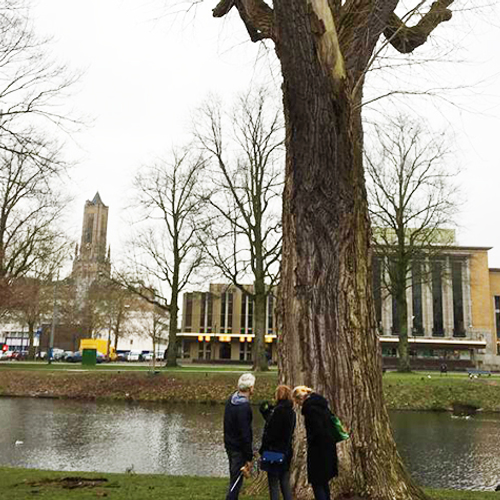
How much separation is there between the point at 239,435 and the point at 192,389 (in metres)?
20.9

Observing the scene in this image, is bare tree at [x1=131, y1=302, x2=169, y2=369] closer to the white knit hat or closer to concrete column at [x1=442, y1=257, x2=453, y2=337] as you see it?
concrete column at [x1=442, y1=257, x2=453, y2=337]

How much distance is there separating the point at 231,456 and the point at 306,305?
2.06m

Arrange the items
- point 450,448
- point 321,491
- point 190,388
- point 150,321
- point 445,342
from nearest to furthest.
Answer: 1. point 321,491
2. point 450,448
3. point 190,388
4. point 445,342
5. point 150,321

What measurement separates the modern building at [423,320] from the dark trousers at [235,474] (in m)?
55.6

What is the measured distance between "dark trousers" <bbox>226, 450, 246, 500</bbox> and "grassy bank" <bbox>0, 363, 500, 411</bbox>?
19319 millimetres

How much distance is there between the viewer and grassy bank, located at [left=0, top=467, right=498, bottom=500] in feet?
23.0

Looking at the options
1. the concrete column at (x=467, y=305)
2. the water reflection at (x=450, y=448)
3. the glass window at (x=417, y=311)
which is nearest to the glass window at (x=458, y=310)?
the concrete column at (x=467, y=305)

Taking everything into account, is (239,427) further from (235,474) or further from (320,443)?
(320,443)

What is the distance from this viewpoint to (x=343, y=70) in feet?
20.4

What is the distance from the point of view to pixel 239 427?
6.36m

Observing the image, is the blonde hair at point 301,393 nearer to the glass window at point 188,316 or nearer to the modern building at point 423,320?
the modern building at point 423,320

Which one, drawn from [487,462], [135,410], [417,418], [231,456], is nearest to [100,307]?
[135,410]

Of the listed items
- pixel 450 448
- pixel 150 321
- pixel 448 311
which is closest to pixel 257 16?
pixel 450 448

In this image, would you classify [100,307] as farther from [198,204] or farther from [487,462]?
[487,462]
